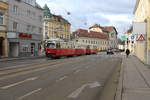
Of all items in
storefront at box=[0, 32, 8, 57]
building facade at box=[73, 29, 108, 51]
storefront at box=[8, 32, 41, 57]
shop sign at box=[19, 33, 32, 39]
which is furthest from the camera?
building facade at box=[73, 29, 108, 51]

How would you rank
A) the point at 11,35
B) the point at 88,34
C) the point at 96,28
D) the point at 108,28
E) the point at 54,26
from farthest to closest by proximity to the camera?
the point at 108,28, the point at 96,28, the point at 88,34, the point at 54,26, the point at 11,35

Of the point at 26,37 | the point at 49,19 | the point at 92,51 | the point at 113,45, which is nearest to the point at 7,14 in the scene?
the point at 26,37

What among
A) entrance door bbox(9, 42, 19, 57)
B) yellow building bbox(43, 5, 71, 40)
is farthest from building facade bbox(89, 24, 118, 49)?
entrance door bbox(9, 42, 19, 57)

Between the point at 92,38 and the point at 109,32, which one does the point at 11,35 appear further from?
the point at 109,32

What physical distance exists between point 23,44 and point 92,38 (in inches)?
3505

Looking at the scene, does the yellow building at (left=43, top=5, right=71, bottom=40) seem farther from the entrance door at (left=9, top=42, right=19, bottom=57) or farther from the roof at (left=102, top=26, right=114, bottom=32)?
the roof at (left=102, top=26, right=114, bottom=32)

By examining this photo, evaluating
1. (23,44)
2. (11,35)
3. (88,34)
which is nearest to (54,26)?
(88,34)

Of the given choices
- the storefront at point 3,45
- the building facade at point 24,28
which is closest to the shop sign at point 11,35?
the building facade at point 24,28

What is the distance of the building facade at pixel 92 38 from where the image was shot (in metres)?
131

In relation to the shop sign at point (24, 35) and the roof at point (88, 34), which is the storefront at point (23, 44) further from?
the roof at point (88, 34)

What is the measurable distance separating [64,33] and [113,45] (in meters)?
65.0

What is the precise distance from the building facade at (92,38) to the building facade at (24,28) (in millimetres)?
62378

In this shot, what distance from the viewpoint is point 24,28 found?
54719 mm

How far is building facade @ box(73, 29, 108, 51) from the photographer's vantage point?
131200 millimetres
